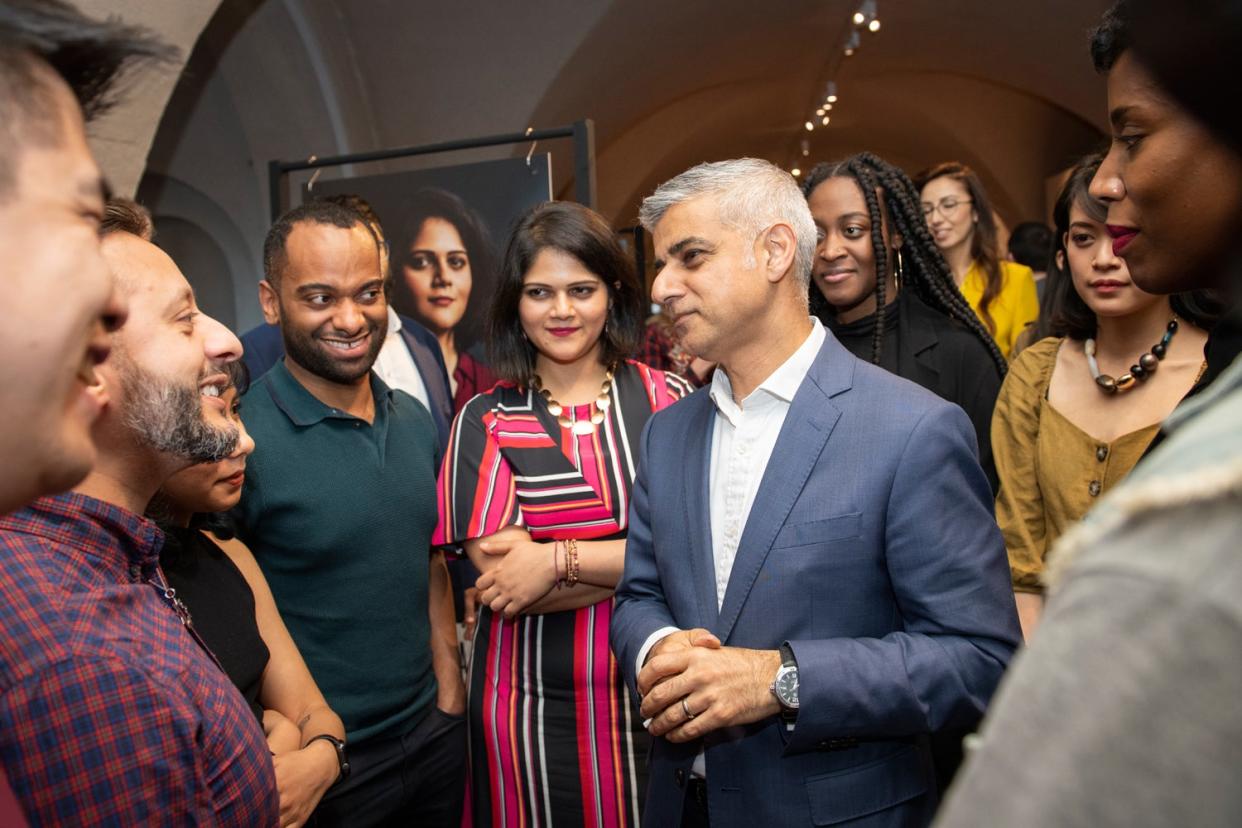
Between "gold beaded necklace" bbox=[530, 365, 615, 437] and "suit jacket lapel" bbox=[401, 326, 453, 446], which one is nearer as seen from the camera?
"gold beaded necklace" bbox=[530, 365, 615, 437]

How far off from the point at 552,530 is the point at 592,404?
410 mm

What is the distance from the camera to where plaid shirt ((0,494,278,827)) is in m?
1.12

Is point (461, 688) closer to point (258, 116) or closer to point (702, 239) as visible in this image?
point (702, 239)

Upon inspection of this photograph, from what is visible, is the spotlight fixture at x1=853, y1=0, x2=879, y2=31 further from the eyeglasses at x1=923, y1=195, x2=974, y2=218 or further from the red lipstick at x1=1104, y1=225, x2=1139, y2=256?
the red lipstick at x1=1104, y1=225, x2=1139, y2=256

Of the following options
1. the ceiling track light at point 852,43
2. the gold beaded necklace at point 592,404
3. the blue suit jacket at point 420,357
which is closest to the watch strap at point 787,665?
the gold beaded necklace at point 592,404

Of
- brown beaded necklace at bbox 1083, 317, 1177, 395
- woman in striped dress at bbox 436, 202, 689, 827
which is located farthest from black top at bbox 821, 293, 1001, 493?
woman in striped dress at bbox 436, 202, 689, 827

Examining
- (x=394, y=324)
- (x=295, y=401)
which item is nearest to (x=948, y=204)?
(x=394, y=324)

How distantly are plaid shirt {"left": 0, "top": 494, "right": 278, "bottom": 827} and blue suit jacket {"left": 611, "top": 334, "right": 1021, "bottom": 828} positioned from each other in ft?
2.70

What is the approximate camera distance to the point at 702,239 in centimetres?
199

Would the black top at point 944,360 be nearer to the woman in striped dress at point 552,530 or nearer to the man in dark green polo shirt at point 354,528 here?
the woman in striped dress at point 552,530

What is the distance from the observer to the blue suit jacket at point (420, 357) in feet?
11.9

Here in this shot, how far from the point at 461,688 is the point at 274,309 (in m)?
1.30

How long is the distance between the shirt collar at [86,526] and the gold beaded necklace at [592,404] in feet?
4.40

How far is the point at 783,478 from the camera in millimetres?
1684
